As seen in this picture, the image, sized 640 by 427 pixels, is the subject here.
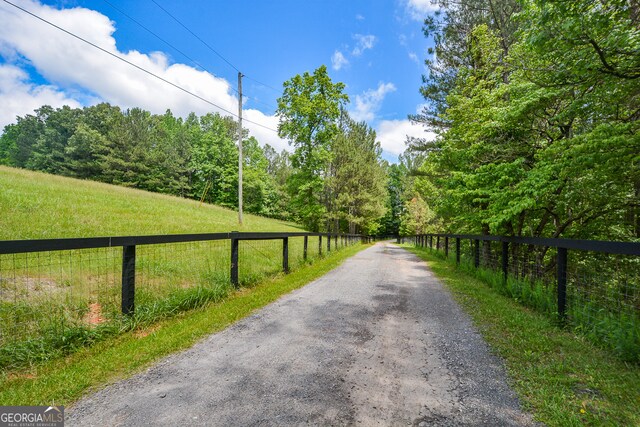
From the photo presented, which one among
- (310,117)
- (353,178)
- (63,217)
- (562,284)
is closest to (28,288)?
(63,217)

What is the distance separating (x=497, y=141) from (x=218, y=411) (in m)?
9.45

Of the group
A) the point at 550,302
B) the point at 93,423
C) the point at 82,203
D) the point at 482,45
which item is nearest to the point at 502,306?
the point at 550,302

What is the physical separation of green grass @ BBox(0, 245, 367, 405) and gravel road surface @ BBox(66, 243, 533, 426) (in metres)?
0.18

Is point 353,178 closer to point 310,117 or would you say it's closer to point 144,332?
point 310,117

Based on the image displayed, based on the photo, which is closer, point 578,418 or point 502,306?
point 578,418

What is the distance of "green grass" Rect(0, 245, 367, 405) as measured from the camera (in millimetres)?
2178

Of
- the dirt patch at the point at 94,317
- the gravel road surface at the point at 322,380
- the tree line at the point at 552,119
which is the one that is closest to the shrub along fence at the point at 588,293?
the tree line at the point at 552,119

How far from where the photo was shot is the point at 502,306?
4.68 metres

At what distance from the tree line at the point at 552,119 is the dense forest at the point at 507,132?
1.2 inches

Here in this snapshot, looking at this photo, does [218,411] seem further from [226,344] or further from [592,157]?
[592,157]

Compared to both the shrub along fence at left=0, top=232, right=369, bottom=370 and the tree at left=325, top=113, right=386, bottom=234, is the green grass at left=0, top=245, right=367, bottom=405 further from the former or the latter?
the tree at left=325, top=113, right=386, bottom=234

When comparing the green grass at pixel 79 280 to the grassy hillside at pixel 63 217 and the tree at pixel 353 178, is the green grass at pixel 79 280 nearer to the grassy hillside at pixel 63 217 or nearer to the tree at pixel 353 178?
the grassy hillside at pixel 63 217

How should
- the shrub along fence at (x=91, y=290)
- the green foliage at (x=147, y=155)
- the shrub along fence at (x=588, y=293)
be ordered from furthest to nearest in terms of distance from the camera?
the green foliage at (x=147, y=155)
the shrub along fence at (x=588, y=293)
the shrub along fence at (x=91, y=290)

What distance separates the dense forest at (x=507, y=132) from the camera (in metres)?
4.01
